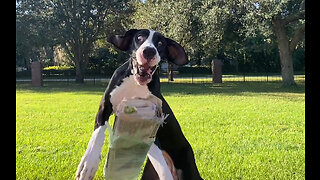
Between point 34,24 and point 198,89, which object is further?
point 34,24

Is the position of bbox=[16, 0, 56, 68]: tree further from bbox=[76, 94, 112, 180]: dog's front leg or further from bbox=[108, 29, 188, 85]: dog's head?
bbox=[76, 94, 112, 180]: dog's front leg

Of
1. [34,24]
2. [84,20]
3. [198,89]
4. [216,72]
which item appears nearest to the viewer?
[198,89]

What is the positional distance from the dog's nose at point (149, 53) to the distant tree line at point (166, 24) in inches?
582

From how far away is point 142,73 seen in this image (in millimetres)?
2477

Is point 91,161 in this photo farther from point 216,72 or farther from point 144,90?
point 216,72

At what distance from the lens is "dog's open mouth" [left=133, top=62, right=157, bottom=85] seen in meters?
2.47

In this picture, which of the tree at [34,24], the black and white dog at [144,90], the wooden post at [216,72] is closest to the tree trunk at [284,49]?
the wooden post at [216,72]

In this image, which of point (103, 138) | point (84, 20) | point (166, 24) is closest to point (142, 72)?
point (103, 138)

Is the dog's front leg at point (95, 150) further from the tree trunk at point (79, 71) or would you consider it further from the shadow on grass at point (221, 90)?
the tree trunk at point (79, 71)

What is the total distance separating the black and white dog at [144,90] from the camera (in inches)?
96.2

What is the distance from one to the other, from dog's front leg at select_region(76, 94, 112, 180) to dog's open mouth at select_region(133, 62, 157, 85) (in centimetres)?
29

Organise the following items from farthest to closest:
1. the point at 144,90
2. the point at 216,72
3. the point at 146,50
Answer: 1. the point at 216,72
2. the point at 144,90
3. the point at 146,50

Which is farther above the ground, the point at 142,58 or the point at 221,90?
the point at 142,58

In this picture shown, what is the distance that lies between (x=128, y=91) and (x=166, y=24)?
59.3 ft
